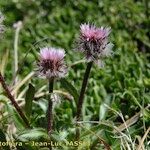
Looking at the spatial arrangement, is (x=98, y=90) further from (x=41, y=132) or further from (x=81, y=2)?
(x=81, y=2)

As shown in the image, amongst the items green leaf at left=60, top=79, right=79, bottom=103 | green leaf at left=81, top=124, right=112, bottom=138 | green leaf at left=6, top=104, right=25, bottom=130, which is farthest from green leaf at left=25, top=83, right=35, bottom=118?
green leaf at left=81, top=124, right=112, bottom=138

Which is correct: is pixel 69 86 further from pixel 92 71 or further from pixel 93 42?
pixel 92 71

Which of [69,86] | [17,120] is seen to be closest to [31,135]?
[17,120]

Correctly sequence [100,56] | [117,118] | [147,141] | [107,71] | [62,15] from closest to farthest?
[100,56]
[147,141]
[117,118]
[107,71]
[62,15]

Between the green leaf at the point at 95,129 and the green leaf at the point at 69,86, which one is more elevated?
the green leaf at the point at 69,86

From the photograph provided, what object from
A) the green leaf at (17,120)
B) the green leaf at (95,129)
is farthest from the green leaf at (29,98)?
the green leaf at (95,129)

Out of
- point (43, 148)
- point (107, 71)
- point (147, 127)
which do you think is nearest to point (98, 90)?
point (107, 71)

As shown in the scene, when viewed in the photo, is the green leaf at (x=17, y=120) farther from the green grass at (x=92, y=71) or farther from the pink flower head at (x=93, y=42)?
the pink flower head at (x=93, y=42)
